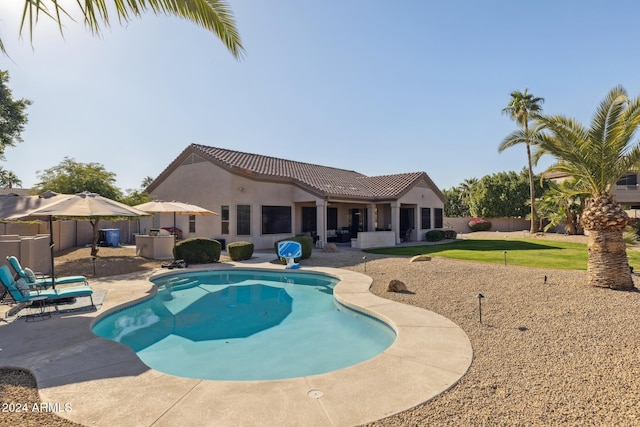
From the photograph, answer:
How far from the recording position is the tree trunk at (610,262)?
940cm

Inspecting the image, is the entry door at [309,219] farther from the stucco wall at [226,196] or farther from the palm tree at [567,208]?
the palm tree at [567,208]

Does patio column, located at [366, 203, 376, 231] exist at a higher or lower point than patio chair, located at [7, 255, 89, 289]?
higher

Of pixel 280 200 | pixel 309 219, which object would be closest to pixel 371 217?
pixel 309 219

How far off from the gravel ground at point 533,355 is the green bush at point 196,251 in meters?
9.02

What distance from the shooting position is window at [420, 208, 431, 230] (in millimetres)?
27967

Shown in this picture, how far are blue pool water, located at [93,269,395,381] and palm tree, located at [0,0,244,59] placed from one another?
5.35m

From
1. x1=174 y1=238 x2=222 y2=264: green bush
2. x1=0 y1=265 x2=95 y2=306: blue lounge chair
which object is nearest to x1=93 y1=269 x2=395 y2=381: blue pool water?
x1=0 y1=265 x2=95 y2=306: blue lounge chair

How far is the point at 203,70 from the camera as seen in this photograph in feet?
38.5

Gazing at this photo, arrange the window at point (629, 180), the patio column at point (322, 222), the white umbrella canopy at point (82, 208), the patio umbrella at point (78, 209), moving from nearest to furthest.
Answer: the patio umbrella at point (78, 209)
the white umbrella canopy at point (82, 208)
the patio column at point (322, 222)
the window at point (629, 180)

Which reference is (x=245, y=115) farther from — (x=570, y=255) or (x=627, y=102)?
(x=570, y=255)

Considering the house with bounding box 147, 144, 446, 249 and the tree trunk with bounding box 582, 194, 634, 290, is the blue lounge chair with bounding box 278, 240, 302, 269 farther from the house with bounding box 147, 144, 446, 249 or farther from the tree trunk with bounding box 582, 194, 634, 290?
the tree trunk with bounding box 582, 194, 634, 290

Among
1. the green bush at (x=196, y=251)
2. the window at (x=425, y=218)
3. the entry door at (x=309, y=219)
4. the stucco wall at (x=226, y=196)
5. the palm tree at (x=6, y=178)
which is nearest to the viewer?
the green bush at (x=196, y=251)

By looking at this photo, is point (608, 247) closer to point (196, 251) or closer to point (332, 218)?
point (196, 251)

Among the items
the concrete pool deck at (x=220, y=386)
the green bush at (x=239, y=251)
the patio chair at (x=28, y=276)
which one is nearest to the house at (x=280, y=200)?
the green bush at (x=239, y=251)
